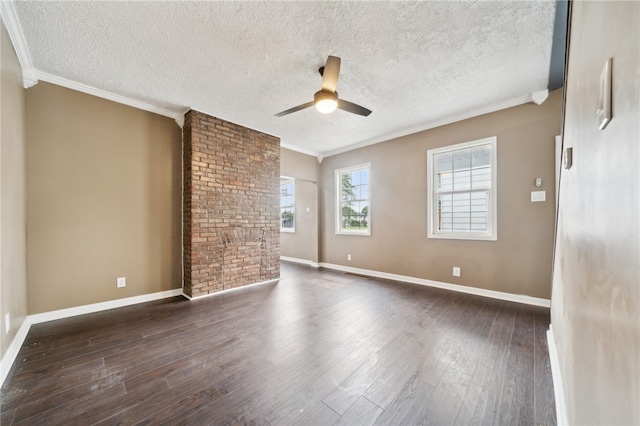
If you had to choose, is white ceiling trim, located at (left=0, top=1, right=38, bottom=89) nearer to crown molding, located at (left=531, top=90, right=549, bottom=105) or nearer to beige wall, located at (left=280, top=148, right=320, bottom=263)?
beige wall, located at (left=280, top=148, right=320, bottom=263)

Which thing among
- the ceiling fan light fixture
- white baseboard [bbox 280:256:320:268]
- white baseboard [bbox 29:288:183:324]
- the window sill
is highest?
the ceiling fan light fixture

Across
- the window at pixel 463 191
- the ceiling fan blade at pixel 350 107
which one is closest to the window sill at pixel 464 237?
the window at pixel 463 191

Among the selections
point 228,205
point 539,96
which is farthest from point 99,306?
point 539,96

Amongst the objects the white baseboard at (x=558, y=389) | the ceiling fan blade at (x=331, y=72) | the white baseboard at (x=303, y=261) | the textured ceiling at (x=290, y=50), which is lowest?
the white baseboard at (x=303, y=261)

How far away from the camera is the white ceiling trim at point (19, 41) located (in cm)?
188

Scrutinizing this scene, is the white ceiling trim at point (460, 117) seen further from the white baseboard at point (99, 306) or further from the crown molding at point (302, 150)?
the white baseboard at point (99, 306)

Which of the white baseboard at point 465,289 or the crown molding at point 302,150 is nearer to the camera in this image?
the white baseboard at point 465,289

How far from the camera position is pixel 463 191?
393cm

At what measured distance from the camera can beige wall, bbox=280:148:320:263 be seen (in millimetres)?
5441

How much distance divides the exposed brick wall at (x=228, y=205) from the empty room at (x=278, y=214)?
0.03 meters

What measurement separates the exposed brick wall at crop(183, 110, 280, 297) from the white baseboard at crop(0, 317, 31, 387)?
1583 millimetres

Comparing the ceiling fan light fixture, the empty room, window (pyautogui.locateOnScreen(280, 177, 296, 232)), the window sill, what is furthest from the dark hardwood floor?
window (pyautogui.locateOnScreen(280, 177, 296, 232))

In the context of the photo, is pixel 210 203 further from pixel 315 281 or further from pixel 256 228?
pixel 315 281

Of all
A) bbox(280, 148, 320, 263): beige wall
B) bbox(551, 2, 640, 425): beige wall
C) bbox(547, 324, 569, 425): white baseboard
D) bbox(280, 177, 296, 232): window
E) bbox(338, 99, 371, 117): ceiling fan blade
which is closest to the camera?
bbox(551, 2, 640, 425): beige wall
